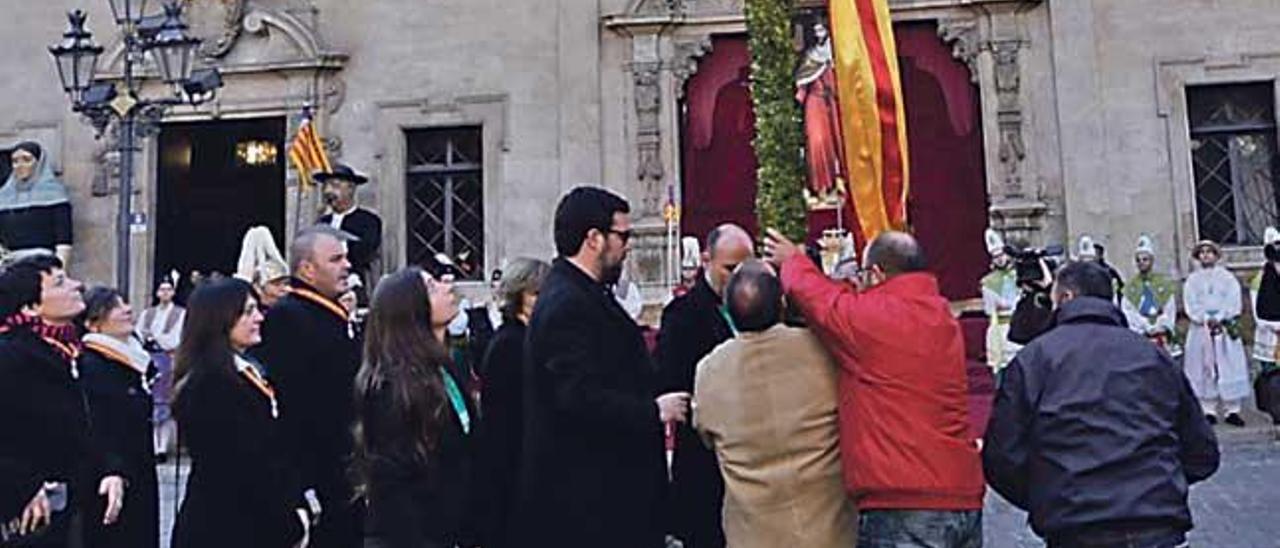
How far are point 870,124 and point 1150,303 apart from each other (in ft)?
31.6

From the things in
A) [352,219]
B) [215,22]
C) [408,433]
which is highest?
[215,22]

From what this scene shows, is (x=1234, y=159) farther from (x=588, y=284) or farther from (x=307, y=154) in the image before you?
(x=588, y=284)

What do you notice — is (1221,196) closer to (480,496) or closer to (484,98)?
(484,98)

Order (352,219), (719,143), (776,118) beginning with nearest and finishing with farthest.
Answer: (776,118), (352,219), (719,143)

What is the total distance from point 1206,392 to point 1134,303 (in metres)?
1.31

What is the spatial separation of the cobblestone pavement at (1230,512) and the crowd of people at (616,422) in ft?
13.1

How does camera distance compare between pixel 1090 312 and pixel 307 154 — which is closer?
pixel 1090 312

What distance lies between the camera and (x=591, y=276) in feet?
14.5

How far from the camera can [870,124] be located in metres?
5.79

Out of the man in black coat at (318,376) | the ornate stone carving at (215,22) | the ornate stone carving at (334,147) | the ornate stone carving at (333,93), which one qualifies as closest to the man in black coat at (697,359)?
the man in black coat at (318,376)

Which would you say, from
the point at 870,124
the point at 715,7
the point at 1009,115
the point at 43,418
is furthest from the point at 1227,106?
the point at 43,418

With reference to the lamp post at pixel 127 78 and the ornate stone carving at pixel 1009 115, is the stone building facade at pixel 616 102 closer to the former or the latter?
the ornate stone carving at pixel 1009 115

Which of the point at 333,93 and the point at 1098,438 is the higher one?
the point at 333,93

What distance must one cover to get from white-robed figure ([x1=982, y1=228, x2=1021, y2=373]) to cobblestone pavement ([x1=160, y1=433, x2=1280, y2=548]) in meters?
2.62
